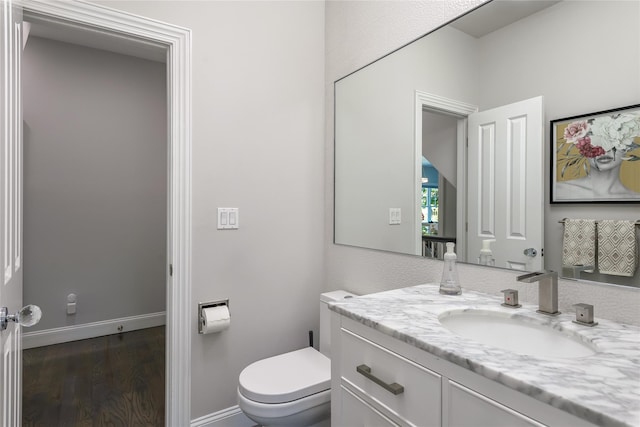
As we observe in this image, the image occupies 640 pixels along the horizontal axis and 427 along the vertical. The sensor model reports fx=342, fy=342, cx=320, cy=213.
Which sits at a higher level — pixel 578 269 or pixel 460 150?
pixel 460 150

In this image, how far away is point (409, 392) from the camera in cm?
83

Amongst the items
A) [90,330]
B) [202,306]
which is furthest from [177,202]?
[90,330]

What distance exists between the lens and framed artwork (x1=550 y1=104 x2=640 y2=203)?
3.04 feet

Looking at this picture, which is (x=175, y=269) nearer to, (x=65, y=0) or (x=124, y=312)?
(x=65, y=0)

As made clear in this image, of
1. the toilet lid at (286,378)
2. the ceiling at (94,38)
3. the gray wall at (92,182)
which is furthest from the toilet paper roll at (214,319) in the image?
the gray wall at (92,182)

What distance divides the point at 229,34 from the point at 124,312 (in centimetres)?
274

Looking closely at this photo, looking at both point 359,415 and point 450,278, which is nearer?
point 359,415

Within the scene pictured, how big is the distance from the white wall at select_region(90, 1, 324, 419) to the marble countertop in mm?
907

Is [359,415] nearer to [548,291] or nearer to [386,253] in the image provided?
[548,291]

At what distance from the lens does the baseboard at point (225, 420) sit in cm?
174

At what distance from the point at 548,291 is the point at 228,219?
4.64 ft

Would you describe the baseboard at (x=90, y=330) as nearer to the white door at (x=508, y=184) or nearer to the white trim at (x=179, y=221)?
the white trim at (x=179, y=221)

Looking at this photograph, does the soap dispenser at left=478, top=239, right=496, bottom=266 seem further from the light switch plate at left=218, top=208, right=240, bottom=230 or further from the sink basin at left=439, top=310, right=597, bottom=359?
the light switch plate at left=218, top=208, right=240, bottom=230

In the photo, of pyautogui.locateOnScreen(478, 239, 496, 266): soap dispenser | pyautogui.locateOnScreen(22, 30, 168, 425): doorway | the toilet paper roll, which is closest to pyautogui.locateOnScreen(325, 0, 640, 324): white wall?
pyautogui.locateOnScreen(478, 239, 496, 266): soap dispenser
